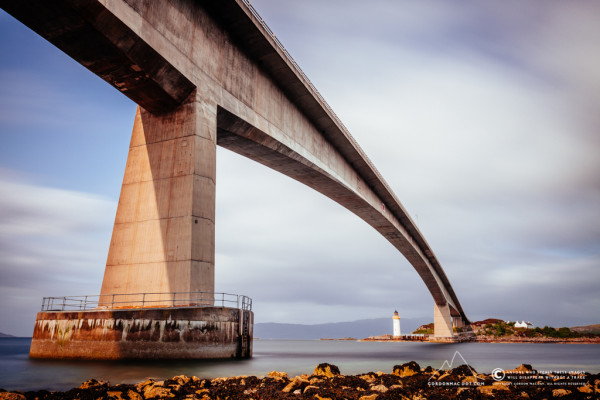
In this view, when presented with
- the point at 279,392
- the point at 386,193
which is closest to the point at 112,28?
the point at 279,392

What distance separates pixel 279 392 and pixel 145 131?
15.7 m

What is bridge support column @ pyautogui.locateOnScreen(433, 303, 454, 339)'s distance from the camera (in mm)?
82312

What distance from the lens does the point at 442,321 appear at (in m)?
82.9

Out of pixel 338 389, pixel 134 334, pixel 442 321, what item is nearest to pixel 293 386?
pixel 338 389

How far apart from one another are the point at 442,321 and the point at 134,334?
260 ft

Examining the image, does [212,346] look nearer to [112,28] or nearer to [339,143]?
[112,28]

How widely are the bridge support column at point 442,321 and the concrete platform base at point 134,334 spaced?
74739 millimetres

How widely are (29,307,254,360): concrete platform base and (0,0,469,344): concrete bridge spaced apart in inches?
69.4

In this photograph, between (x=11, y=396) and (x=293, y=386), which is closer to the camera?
(x=11, y=396)

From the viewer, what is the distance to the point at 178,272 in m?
17.0

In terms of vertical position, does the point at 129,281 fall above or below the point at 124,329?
above

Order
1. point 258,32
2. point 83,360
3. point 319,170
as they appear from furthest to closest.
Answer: point 319,170
point 258,32
point 83,360

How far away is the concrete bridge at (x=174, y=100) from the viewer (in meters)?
15.3

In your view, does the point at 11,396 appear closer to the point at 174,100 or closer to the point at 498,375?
the point at 498,375
